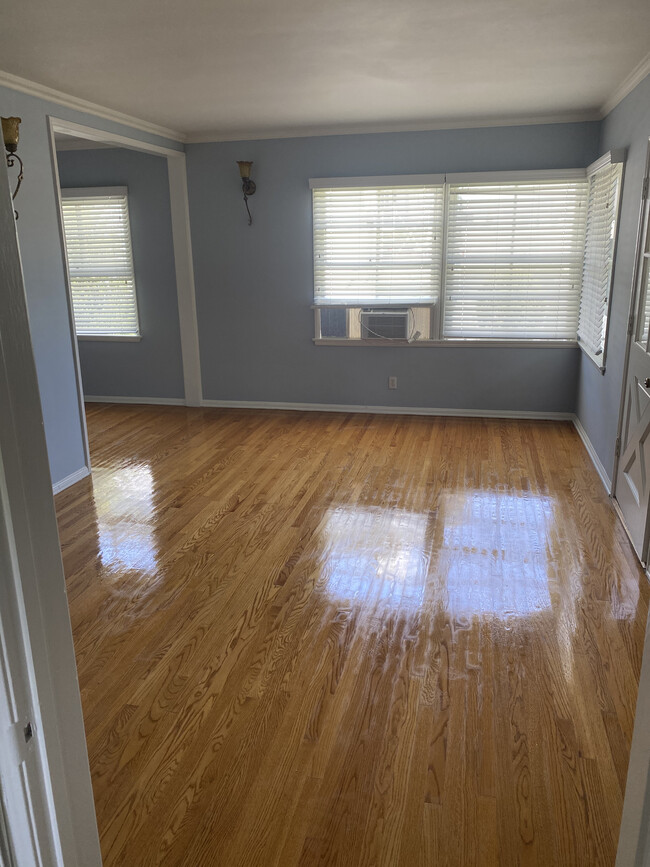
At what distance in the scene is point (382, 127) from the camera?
17.7 feet

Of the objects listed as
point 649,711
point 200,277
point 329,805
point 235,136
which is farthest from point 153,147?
point 649,711

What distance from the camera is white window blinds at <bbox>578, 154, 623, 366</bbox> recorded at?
4250mm

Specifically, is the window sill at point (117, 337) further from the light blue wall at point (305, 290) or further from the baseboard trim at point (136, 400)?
the light blue wall at point (305, 290)

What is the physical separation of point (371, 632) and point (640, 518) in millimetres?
1618

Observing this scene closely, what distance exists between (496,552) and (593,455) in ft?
5.81

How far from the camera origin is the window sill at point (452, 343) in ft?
18.2

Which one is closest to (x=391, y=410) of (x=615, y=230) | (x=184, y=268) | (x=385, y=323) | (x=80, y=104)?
(x=385, y=323)

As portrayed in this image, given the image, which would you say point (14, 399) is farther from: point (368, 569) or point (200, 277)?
point (200, 277)

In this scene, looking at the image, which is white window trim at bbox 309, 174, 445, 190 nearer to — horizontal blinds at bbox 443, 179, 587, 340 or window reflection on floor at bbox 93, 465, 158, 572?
horizontal blinds at bbox 443, 179, 587, 340

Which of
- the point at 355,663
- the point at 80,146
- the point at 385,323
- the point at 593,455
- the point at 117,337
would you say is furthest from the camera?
the point at 117,337

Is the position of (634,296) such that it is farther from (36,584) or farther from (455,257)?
(36,584)

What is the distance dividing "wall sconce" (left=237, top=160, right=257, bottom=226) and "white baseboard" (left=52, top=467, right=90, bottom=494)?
2791mm

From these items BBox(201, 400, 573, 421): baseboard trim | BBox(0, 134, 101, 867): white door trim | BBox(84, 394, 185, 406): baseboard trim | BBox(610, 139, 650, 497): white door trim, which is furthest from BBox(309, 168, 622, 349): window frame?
BBox(0, 134, 101, 867): white door trim

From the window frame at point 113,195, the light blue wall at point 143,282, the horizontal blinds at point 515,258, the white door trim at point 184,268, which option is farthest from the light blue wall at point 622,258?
the window frame at point 113,195
